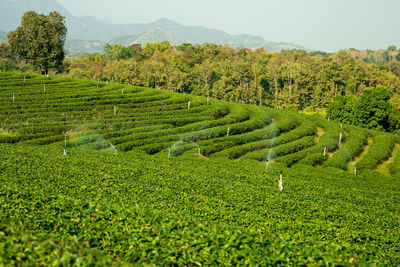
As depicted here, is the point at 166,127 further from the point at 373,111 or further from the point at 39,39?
the point at 39,39

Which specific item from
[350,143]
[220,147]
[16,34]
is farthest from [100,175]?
[16,34]

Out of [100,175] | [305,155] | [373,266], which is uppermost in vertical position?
[373,266]

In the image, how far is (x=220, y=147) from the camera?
38.6 meters

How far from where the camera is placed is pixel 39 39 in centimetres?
6706

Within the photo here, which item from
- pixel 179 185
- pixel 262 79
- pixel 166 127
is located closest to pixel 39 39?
pixel 166 127

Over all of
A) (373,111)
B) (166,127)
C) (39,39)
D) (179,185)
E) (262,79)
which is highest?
(39,39)

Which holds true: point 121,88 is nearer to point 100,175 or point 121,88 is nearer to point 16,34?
point 16,34

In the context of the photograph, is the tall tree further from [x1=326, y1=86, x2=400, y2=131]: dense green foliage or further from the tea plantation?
[x1=326, y1=86, x2=400, y2=131]: dense green foliage

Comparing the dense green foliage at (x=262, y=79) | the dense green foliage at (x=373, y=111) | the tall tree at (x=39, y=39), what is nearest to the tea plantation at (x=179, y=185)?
the dense green foliage at (x=373, y=111)

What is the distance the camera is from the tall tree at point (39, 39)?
218 feet

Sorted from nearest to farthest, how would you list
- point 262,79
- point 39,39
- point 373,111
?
point 373,111, point 39,39, point 262,79

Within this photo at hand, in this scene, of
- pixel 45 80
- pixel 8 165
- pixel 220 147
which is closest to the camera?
pixel 8 165

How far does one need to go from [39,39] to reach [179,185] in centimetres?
6157

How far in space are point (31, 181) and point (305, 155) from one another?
3085 cm
